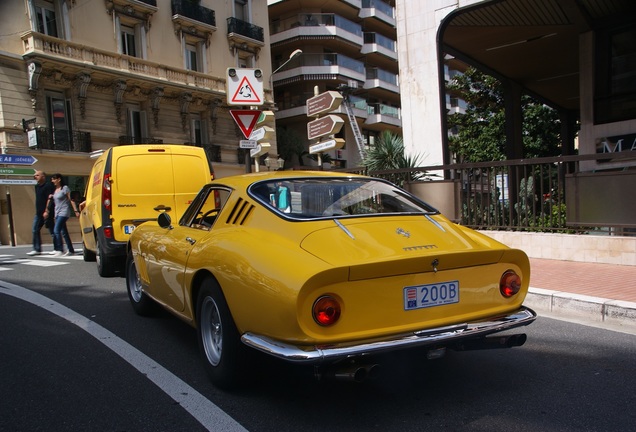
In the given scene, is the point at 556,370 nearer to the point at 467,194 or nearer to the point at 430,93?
the point at 467,194

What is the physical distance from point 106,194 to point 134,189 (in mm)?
403

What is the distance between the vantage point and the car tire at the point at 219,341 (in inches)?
119

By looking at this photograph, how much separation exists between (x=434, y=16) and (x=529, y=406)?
982 cm

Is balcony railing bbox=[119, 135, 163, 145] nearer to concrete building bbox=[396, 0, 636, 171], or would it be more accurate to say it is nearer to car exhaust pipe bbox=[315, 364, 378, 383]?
concrete building bbox=[396, 0, 636, 171]

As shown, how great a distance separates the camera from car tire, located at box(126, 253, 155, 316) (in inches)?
199

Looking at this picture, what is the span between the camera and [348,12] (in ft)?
136

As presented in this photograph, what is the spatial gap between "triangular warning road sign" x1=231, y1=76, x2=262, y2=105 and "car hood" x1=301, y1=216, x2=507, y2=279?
688 cm

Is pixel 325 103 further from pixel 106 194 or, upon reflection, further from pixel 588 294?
pixel 588 294

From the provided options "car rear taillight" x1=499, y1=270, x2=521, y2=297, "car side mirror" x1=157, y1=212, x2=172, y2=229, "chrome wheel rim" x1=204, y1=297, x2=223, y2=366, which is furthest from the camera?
"car side mirror" x1=157, y1=212, x2=172, y2=229

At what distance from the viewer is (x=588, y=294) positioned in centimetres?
527

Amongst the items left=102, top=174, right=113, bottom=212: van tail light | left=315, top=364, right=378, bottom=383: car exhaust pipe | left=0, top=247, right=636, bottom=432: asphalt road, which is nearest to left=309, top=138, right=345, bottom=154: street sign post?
left=102, top=174, right=113, bottom=212: van tail light

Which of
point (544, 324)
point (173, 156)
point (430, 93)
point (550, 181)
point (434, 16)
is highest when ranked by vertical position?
point (434, 16)

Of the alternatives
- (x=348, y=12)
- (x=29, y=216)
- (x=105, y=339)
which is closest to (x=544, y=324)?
(x=105, y=339)

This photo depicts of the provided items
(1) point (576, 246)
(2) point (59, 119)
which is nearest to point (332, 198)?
(1) point (576, 246)
